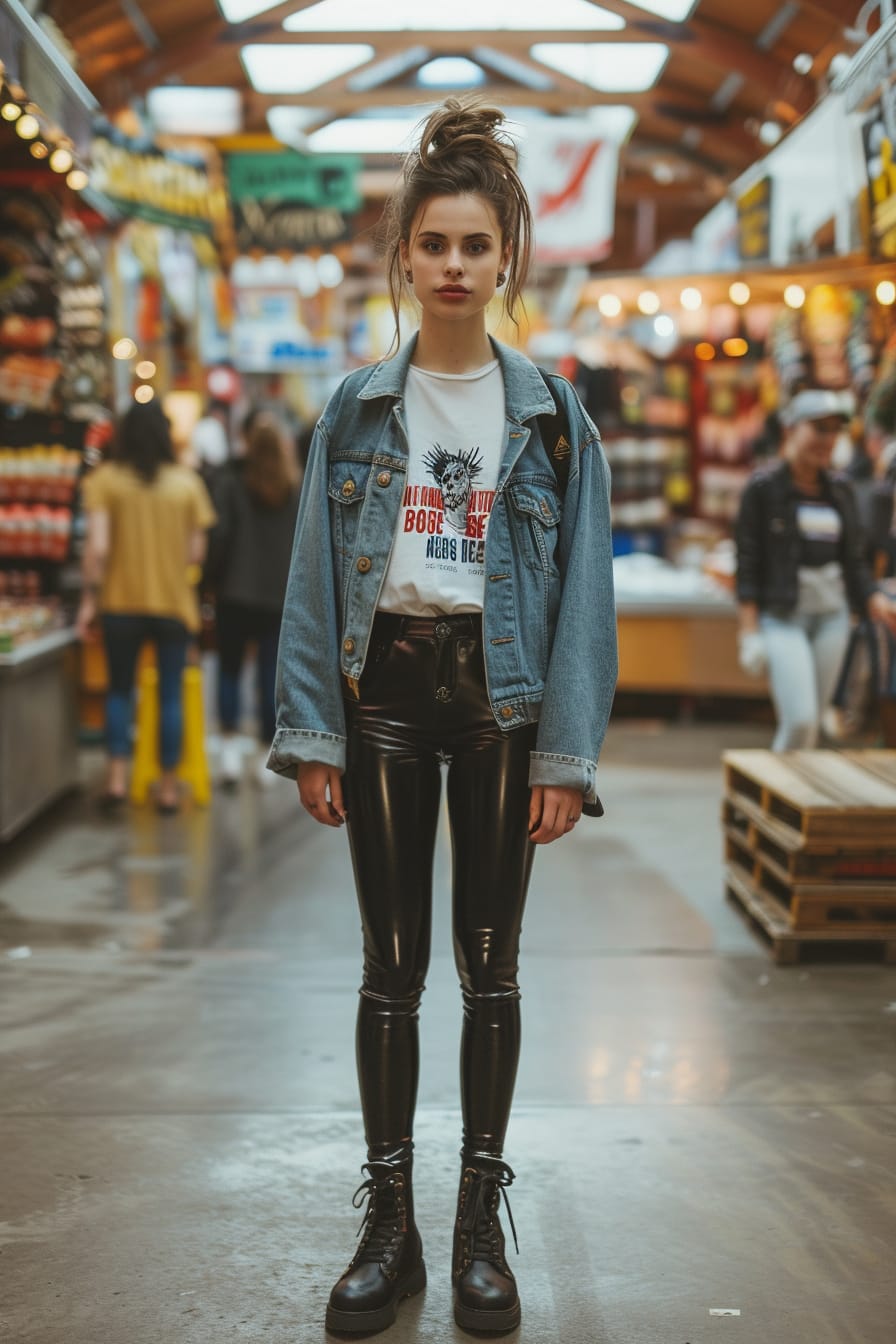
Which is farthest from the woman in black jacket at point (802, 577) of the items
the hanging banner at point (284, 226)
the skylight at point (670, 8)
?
the hanging banner at point (284, 226)

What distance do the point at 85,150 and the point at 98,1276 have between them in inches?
264

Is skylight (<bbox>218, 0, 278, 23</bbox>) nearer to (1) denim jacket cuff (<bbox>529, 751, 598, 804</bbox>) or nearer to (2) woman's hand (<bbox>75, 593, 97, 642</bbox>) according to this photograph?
(2) woman's hand (<bbox>75, 593, 97, 642</bbox>)

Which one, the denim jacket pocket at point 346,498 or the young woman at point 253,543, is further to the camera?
the young woman at point 253,543

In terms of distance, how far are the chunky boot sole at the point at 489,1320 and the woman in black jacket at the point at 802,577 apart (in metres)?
3.70

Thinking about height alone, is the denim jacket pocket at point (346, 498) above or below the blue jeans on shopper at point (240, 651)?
above

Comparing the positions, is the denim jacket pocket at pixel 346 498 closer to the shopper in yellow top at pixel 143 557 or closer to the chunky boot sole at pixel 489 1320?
the chunky boot sole at pixel 489 1320

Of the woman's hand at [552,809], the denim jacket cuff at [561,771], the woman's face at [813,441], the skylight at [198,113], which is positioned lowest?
the woman's hand at [552,809]

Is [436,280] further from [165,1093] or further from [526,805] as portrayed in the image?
[165,1093]

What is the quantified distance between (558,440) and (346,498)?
0.40 meters

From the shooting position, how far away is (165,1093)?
12.2 ft

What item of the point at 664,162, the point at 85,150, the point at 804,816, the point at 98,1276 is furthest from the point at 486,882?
the point at 664,162

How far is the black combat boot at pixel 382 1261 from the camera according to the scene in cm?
258

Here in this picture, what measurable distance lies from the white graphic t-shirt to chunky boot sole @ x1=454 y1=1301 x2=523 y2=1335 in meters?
1.22

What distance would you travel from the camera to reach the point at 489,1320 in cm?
258
